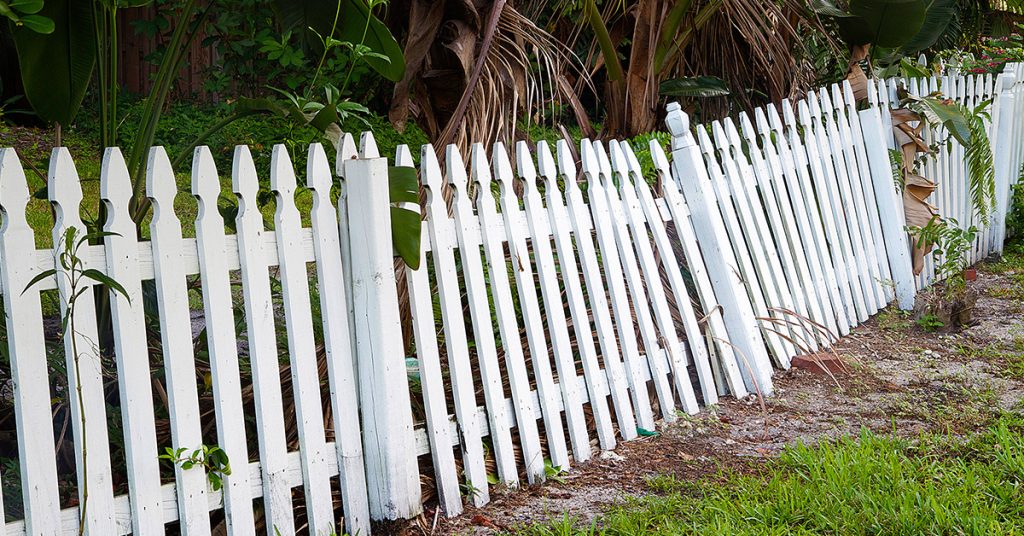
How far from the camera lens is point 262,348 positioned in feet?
8.57

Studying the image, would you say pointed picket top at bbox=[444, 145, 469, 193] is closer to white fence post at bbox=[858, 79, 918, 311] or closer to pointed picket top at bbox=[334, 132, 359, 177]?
pointed picket top at bbox=[334, 132, 359, 177]

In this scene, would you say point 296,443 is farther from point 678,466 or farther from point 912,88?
point 912,88

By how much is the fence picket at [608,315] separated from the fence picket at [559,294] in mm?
72

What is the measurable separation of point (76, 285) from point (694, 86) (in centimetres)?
398

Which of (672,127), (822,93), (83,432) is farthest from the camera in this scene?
(822,93)

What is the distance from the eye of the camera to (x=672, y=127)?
13.5 ft

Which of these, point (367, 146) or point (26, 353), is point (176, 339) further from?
point (367, 146)

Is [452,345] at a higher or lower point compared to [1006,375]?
higher

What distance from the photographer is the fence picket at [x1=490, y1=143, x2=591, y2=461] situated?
3236 millimetres

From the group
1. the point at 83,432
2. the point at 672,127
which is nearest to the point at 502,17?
the point at 672,127

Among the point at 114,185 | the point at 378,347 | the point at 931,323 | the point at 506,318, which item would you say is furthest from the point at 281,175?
the point at 931,323

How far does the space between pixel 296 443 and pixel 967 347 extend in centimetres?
333

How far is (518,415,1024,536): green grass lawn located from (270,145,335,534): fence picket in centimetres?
64

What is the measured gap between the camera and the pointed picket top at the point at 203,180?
2.48 m
